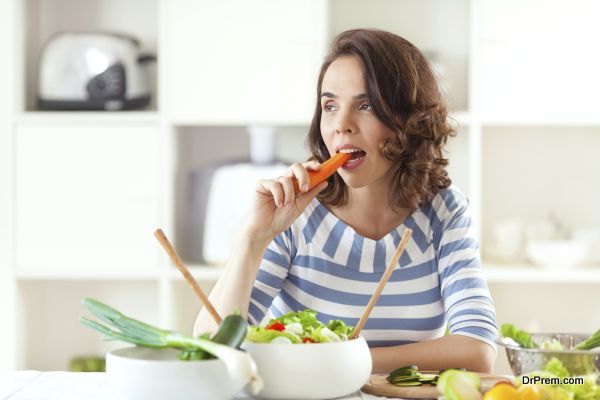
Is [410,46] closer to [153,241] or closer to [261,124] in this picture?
[261,124]

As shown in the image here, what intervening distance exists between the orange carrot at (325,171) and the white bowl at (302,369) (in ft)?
1.85

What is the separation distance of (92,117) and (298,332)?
199cm

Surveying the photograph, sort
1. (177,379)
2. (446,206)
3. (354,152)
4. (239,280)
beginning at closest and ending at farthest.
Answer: (177,379)
(239,280)
(354,152)
(446,206)

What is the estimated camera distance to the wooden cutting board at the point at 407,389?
1336 mm

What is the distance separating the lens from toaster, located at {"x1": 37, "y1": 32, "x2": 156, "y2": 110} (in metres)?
3.12

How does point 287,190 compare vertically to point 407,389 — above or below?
above

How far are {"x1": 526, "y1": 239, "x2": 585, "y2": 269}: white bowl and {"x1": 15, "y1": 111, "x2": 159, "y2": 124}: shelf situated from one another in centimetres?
139

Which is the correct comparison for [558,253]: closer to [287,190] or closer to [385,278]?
[287,190]

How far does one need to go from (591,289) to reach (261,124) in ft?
4.54

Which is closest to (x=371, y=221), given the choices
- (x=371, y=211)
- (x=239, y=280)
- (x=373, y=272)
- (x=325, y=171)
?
(x=371, y=211)

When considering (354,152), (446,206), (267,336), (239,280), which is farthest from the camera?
(446,206)

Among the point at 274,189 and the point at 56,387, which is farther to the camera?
the point at 274,189

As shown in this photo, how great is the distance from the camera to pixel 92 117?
3.11m

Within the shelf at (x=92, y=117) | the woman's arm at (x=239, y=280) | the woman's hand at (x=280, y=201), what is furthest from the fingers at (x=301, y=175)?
the shelf at (x=92, y=117)
